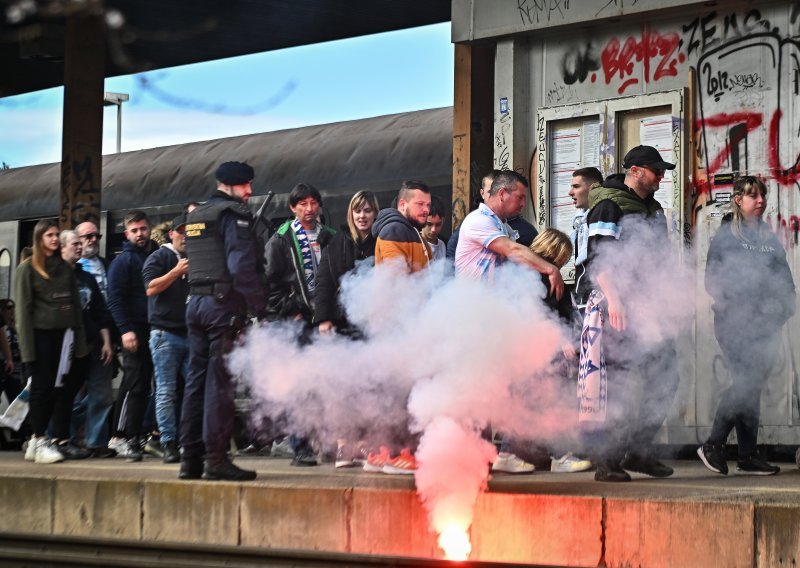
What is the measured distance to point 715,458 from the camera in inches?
332

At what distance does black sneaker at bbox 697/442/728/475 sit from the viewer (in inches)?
331

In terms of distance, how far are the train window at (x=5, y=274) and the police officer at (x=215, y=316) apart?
31.6ft

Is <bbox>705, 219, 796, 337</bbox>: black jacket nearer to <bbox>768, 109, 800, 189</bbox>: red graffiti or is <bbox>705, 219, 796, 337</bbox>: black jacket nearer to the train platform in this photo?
the train platform

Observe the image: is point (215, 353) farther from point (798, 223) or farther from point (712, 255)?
point (798, 223)

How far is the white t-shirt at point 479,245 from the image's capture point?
798 centimetres

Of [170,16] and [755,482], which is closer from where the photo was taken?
[755,482]

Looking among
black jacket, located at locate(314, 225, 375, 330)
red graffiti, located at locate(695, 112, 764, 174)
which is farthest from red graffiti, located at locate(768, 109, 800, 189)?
black jacket, located at locate(314, 225, 375, 330)

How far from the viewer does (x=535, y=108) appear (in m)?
11.2

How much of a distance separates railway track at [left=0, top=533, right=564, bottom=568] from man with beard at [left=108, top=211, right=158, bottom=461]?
283cm

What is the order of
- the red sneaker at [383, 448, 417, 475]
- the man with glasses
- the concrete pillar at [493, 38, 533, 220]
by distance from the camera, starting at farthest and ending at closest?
the concrete pillar at [493, 38, 533, 220] < the man with glasses < the red sneaker at [383, 448, 417, 475]

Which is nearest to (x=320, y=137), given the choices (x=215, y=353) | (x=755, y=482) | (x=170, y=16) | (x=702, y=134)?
(x=170, y=16)

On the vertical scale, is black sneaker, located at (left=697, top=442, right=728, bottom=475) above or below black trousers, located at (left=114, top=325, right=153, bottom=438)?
below

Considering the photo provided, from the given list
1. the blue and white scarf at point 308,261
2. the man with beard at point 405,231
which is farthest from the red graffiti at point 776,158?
the blue and white scarf at point 308,261

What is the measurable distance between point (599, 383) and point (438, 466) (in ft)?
4.20
